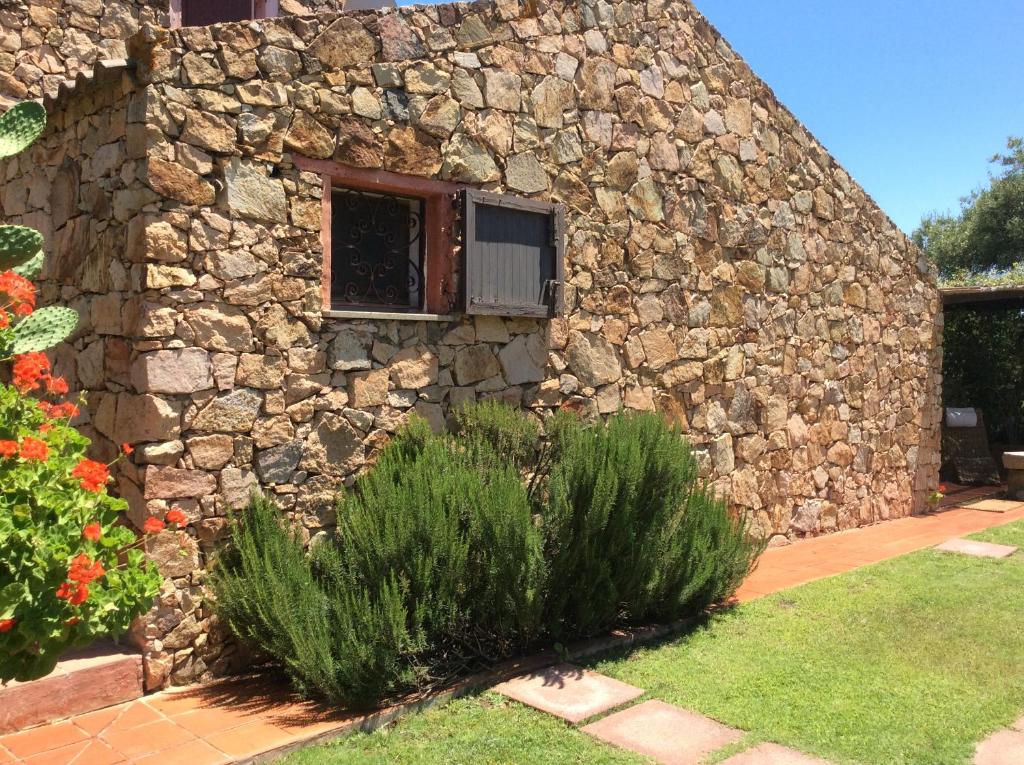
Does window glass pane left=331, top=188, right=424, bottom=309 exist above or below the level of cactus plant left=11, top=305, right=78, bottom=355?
above

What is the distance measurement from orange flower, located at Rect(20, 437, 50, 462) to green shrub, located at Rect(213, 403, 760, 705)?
1.84 metres

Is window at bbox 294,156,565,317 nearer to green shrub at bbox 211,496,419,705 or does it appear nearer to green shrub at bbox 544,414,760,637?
green shrub at bbox 544,414,760,637

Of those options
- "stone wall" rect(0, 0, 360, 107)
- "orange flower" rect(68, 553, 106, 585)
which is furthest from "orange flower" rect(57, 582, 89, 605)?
"stone wall" rect(0, 0, 360, 107)

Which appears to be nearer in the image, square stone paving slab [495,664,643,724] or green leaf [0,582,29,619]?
green leaf [0,582,29,619]

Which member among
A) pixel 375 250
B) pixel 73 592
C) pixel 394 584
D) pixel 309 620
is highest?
A: pixel 375 250

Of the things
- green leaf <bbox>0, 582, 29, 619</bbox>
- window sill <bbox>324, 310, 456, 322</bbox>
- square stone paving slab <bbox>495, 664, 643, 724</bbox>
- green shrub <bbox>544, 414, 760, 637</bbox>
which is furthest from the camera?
window sill <bbox>324, 310, 456, 322</bbox>

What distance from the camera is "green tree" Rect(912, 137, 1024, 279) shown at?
18828 mm

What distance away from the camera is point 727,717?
4.25m

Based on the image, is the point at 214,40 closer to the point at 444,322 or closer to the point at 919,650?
the point at 444,322

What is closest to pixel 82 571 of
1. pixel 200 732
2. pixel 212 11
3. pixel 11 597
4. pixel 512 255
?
pixel 11 597

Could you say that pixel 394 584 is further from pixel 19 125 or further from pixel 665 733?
pixel 19 125

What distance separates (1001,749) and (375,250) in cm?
427

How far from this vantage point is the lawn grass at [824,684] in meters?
3.91

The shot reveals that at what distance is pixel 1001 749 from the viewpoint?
12.9 ft
